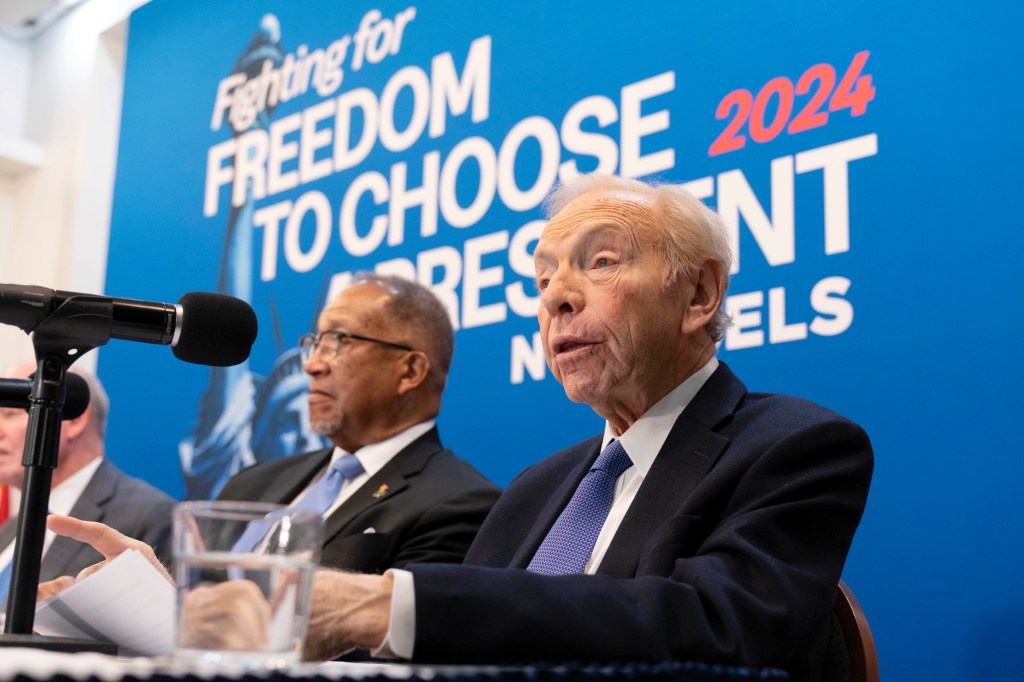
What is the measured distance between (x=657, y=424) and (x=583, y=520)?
0.23 m

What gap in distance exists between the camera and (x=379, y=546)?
2.63m

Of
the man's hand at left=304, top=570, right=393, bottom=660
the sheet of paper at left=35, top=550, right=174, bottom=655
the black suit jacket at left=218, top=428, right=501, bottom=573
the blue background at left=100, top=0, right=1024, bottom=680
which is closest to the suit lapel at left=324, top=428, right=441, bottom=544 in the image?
the black suit jacket at left=218, top=428, right=501, bottom=573

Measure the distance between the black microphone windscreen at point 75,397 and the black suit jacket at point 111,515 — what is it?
141cm

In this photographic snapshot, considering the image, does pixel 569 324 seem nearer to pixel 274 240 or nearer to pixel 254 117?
pixel 274 240

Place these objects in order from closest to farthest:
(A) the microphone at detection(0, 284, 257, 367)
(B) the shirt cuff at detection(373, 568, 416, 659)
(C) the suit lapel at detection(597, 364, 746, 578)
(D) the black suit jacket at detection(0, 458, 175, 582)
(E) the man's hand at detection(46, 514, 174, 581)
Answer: (B) the shirt cuff at detection(373, 568, 416, 659) → (A) the microphone at detection(0, 284, 257, 367) → (E) the man's hand at detection(46, 514, 174, 581) → (C) the suit lapel at detection(597, 364, 746, 578) → (D) the black suit jacket at detection(0, 458, 175, 582)

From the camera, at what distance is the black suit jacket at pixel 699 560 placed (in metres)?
1.13

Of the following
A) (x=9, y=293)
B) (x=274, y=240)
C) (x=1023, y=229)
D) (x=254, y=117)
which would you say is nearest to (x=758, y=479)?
(x=9, y=293)

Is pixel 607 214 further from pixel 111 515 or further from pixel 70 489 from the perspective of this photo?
pixel 70 489

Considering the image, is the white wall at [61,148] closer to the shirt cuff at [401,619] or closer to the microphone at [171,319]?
the microphone at [171,319]

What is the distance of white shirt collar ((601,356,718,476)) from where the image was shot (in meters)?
1.94

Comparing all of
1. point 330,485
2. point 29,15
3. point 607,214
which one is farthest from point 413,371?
point 29,15

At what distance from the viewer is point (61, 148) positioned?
18.2ft

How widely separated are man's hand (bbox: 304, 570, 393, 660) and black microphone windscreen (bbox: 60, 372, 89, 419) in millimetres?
582

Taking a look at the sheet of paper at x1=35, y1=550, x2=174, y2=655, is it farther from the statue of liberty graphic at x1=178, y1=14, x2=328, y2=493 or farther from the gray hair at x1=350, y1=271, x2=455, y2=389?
the statue of liberty graphic at x1=178, y1=14, x2=328, y2=493
